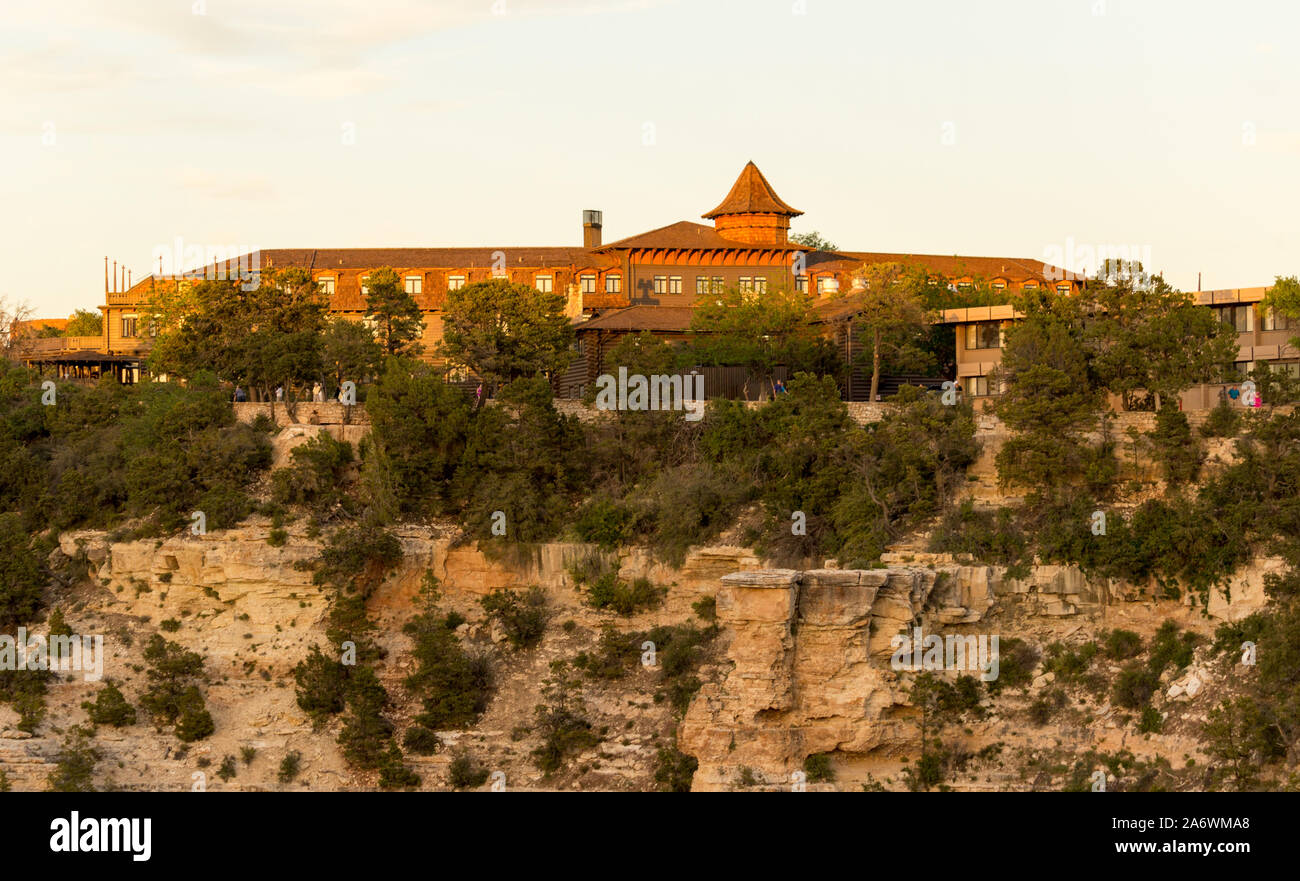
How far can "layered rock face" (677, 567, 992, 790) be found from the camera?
48156 millimetres

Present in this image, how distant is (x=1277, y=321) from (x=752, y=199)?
23.5 meters

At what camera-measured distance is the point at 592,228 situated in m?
83.8

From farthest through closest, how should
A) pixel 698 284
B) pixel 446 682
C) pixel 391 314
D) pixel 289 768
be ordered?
pixel 698 284, pixel 391 314, pixel 446 682, pixel 289 768

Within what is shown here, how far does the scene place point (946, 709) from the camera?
49.6 m

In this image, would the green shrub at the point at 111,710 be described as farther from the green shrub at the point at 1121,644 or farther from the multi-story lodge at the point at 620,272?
the green shrub at the point at 1121,644

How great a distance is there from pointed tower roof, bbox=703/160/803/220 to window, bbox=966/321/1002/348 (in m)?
11.8

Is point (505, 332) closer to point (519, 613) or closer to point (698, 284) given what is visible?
point (519, 613)

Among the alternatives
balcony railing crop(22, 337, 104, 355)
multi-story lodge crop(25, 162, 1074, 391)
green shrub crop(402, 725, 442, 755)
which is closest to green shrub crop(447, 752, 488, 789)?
green shrub crop(402, 725, 442, 755)

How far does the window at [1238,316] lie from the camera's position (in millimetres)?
66812

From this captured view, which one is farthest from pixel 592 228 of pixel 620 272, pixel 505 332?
pixel 505 332

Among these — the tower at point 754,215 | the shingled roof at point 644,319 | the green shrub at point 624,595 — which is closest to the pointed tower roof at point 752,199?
the tower at point 754,215

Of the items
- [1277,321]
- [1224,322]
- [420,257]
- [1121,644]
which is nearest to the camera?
[1121,644]

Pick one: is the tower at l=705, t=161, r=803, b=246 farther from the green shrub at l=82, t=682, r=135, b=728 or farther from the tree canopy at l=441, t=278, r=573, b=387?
the green shrub at l=82, t=682, r=135, b=728

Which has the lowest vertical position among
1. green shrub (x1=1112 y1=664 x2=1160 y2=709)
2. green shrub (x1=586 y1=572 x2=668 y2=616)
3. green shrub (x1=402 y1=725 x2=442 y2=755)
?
green shrub (x1=402 y1=725 x2=442 y2=755)
